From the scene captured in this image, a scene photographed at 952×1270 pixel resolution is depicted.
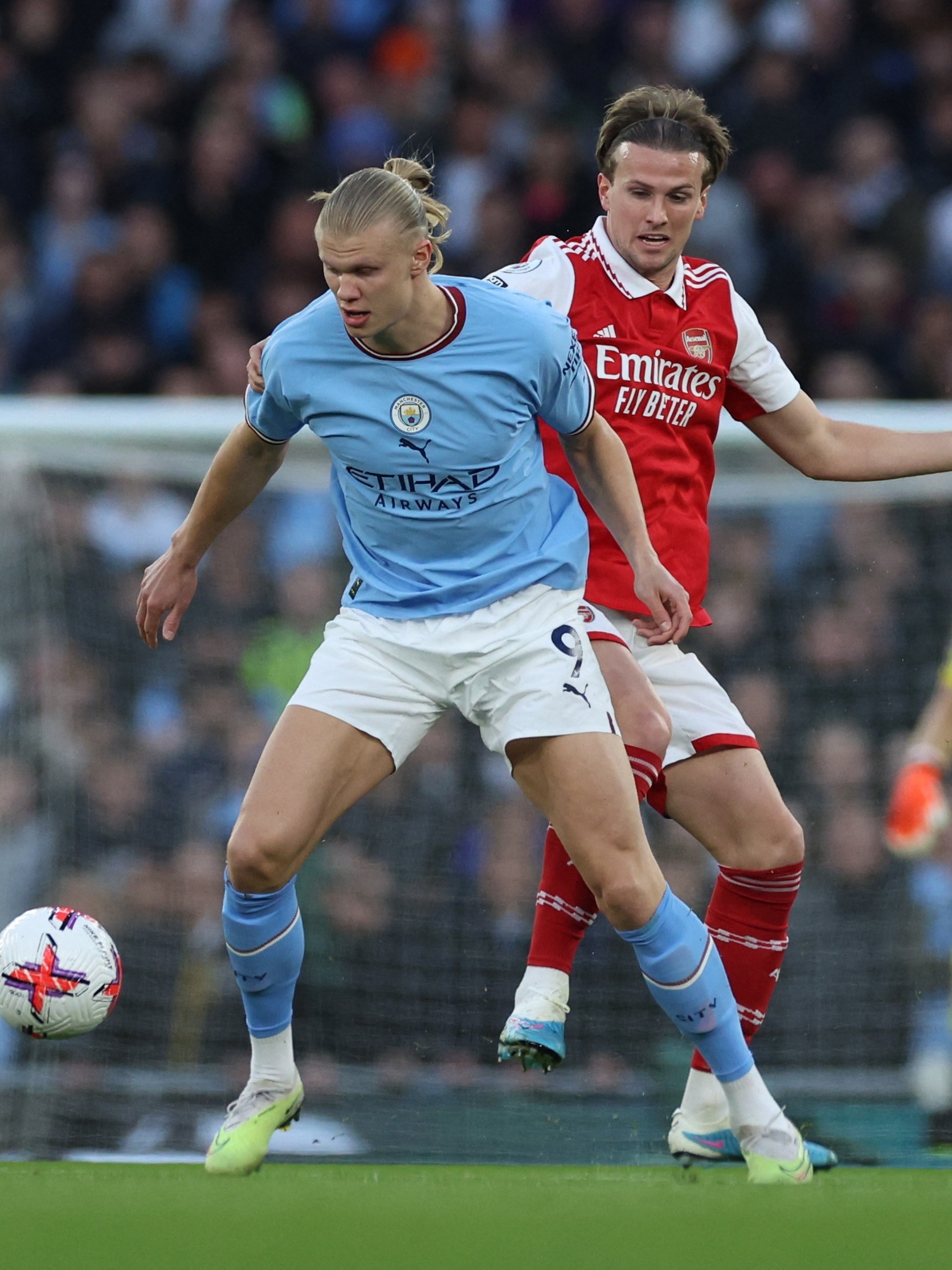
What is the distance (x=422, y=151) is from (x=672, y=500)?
467 cm

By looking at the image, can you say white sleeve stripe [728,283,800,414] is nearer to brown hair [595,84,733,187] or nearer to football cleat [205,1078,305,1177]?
brown hair [595,84,733,187]

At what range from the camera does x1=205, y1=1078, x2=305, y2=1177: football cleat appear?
371 centimetres

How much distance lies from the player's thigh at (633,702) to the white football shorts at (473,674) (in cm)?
17

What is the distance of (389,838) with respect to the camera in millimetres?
5223

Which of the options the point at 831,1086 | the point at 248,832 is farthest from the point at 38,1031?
the point at 831,1086

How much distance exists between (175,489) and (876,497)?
2116mm

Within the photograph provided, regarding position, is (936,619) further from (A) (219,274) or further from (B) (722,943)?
(A) (219,274)

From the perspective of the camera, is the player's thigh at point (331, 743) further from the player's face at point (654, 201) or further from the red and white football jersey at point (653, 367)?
the player's face at point (654, 201)

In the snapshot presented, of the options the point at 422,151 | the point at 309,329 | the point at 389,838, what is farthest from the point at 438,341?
the point at 422,151

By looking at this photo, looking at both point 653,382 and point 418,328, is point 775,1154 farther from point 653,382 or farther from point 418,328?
point 418,328

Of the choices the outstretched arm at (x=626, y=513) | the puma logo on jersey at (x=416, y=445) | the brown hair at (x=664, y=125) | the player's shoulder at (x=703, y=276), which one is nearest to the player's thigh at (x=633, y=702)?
the outstretched arm at (x=626, y=513)

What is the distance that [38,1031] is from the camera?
3725mm

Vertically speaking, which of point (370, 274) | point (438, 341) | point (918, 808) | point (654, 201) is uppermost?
point (654, 201)

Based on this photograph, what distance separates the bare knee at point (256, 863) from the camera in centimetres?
346
